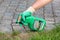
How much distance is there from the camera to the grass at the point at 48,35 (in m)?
4.03

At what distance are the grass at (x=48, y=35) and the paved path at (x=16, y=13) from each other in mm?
345

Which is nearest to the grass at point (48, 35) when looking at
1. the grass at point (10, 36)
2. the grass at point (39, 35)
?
the grass at point (39, 35)

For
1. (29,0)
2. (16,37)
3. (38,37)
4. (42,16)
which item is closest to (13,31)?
(16,37)

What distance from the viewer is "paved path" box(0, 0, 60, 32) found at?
4.79 metres

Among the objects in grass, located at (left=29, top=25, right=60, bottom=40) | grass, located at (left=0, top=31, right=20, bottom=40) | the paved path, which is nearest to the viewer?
grass, located at (left=29, top=25, right=60, bottom=40)

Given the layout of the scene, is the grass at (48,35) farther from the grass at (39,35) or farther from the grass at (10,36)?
Answer: the grass at (10,36)

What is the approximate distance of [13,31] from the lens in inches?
174

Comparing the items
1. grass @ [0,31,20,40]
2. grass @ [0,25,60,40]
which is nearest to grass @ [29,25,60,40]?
grass @ [0,25,60,40]

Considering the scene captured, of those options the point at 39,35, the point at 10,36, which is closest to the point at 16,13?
the point at 10,36

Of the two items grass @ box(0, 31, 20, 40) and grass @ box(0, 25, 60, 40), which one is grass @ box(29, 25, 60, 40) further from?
grass @ box(0, 31, 20, 40)

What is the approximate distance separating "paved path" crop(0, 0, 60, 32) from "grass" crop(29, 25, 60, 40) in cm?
35

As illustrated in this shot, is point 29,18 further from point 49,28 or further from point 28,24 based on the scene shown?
point 49,28

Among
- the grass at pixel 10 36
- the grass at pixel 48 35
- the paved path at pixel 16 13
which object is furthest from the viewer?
the paved path at pixel 16 13

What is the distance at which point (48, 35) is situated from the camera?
415 centimetres
